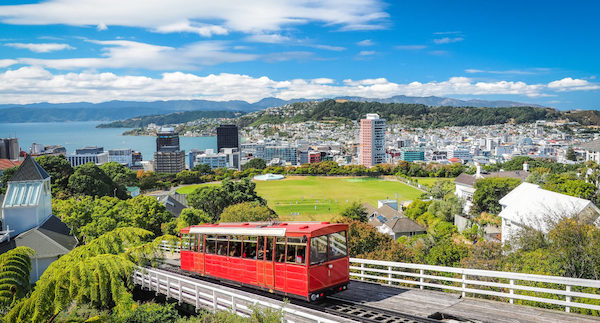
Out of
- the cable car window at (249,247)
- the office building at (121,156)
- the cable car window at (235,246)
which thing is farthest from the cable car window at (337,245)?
the office building at (121,156)

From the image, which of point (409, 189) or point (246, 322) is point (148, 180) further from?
point (246, 322)

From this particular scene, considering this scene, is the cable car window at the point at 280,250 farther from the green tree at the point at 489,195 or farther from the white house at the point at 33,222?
the green tree at the point at 489,195

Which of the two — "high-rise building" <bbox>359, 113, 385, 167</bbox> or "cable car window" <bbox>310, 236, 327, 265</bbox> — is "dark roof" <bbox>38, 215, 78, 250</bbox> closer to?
"cable car window" <bbox>310, 236, 327, 265</bbox>

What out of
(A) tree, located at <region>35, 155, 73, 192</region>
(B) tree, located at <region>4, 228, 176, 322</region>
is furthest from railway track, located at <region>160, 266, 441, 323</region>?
(A) tree, located at <region>35, 155, 73, 192</region>

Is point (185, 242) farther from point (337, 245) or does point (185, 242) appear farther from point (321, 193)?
point (321, 193)

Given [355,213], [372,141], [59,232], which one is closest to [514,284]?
[59,232]

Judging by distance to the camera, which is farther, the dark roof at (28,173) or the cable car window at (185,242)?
the dark roof at (28,173)
